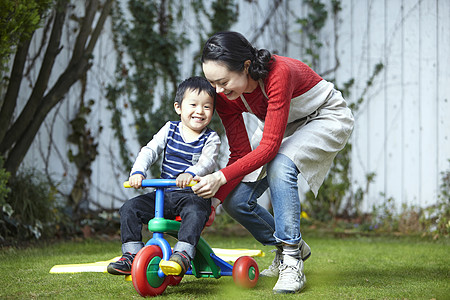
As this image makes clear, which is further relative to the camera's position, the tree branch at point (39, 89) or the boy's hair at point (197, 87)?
the tree branch at point (39, 89)

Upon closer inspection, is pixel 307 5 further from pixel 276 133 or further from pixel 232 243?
pixel 276 133

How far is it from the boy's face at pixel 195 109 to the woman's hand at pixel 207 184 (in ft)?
1.12

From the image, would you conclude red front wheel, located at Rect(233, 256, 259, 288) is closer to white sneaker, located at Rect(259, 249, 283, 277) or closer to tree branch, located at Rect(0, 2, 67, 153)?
white sneaker, located at Rect(259, 249, 283, 277)

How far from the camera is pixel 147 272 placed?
6.76ft

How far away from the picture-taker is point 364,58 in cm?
520

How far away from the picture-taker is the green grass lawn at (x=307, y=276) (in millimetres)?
2201

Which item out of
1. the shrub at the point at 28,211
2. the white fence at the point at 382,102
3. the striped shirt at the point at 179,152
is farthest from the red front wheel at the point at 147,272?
the white fence at the point at 382,102

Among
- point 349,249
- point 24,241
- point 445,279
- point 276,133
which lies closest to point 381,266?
point 445,279

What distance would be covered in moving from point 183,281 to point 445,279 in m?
1.19

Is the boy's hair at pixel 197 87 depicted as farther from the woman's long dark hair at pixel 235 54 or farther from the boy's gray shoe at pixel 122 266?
the boy's gray shoe at pixel 122 266

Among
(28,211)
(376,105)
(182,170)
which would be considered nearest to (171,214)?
(182,170)

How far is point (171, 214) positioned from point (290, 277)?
0.54 metres

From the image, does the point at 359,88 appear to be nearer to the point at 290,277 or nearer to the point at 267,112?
the point at 267,112

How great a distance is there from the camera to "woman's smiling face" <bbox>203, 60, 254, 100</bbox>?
222cm
